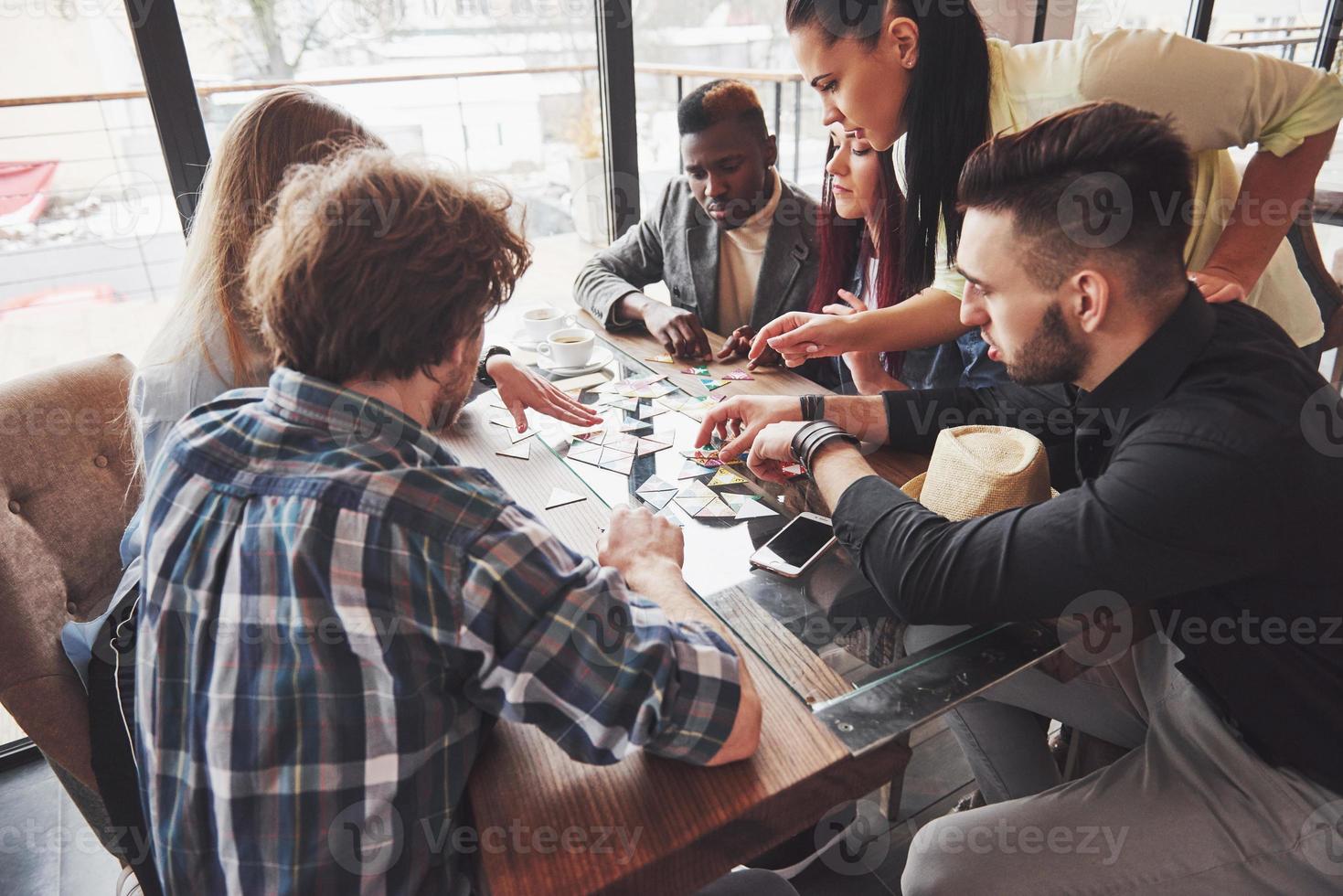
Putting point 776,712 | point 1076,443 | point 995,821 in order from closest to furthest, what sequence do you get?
point 776,712
point 995,821
point 1076,443

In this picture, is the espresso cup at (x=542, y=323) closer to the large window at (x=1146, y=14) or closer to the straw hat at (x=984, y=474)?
the straw hat at (x=984, y=474)

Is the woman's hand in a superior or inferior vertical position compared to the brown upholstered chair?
superior

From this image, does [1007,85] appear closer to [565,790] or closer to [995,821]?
[995,821]

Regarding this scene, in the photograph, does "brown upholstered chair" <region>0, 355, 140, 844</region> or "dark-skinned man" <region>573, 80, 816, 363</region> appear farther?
"dark-skinned man" <region>573, 80, 816, 363</region>

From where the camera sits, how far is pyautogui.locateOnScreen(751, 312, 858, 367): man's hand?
1.59 metres

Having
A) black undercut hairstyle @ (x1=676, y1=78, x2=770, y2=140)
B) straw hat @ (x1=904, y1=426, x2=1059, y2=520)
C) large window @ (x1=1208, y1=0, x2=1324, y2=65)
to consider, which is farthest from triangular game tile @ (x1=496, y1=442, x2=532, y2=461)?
large window @ (x1=1208, y1=0, x2=1324, y2=65)

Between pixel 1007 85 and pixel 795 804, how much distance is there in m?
1.41

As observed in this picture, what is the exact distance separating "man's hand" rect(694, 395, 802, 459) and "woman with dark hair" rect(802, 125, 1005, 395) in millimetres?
341

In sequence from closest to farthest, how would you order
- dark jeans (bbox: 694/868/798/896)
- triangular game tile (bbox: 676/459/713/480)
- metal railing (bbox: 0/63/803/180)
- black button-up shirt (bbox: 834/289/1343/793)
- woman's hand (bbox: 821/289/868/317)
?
black button-up shirt (bbox: 834/289/1343/793)
dark jeans (bbox: 694/868/798/896)
triangular game tile (bbox: 676/459/713/480)
woman's hand (bbox: 821/289/868/317)
metal railing (bbox: 0/63/803/180)

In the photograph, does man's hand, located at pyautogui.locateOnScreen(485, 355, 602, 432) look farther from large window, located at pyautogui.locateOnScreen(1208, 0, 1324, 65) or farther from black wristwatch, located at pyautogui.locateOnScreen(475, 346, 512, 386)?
large window, located at pyautogui.locateOnScreen(1208, 0, 1324, 65)

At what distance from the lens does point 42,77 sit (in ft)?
6.39

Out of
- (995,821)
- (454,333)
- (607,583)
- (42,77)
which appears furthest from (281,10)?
(995,821)

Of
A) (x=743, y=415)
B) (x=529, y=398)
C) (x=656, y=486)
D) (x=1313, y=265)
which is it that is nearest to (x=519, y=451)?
(x=529, y=398)

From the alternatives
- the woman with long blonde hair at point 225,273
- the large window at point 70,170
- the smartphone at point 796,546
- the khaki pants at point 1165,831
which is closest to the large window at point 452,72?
the large window at point 70,170
